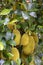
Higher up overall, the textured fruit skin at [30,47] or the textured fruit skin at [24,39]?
the textured fruit skin at [24,39]

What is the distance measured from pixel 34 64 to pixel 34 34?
0.53ft

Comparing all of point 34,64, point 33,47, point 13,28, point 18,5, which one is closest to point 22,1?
point 18,5

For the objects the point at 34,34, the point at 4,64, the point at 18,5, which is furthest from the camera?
the point at 34,34

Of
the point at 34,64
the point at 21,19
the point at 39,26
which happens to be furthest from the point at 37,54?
the point at 21,19

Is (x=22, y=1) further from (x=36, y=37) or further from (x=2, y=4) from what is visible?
(x=36, y=37)

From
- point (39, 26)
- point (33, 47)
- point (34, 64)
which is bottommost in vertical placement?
point (34, 64)

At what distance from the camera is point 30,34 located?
1.02 meters

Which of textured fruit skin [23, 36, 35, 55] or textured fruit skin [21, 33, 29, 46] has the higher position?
textured fruit skin [21, 33, 29, 46]

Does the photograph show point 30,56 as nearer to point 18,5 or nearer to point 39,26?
point 39,26

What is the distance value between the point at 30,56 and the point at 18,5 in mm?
269

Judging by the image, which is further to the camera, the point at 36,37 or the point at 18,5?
the point at 36,37

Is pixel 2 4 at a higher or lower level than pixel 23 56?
higher

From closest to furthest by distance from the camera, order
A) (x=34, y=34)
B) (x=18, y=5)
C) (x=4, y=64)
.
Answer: (x=4, y=64) → (x=18, y=5) → (x=34, y=34)

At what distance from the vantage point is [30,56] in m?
1.02
